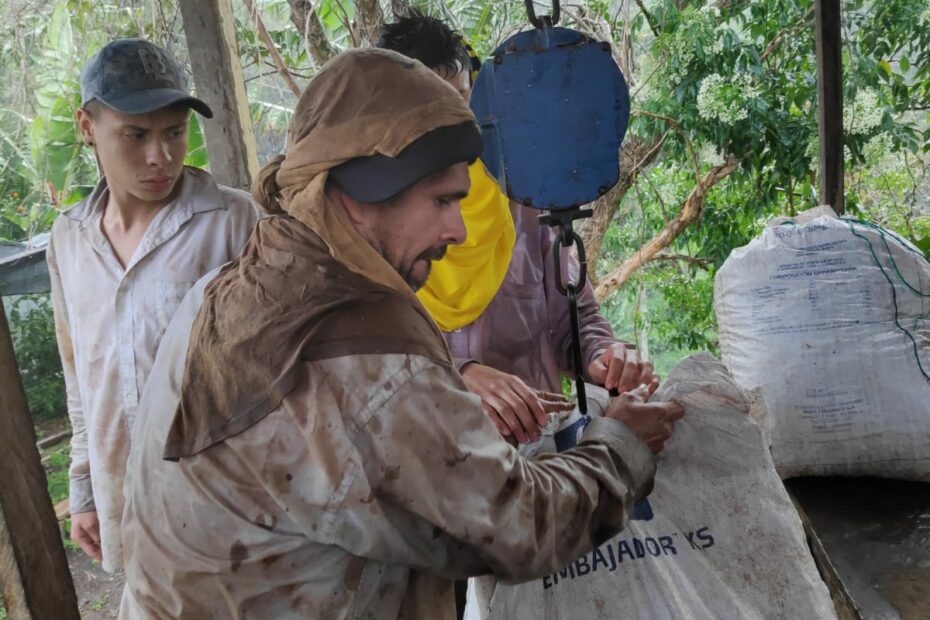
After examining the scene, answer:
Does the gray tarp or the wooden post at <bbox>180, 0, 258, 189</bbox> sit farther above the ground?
the wooden post at <bbox>180, 0, 258, 189</bbox>

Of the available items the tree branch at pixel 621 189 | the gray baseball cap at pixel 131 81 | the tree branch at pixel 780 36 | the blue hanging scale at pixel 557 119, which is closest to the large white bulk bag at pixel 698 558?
the blue hanging scale at pixel 557 119

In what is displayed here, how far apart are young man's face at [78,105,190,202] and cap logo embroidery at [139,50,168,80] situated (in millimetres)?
76

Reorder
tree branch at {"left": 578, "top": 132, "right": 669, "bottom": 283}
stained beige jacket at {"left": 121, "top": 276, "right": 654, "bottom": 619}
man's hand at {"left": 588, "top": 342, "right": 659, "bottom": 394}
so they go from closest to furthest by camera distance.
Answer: stained beige jacket at {"left": 121, "top": 276, "right": 654, "bottom": 619}
man's hand at {"left": 588, "top": 342, "right": 659, "bottom": 394}
tree branch at {"left": 578, "top": 132, "right": 669, "bottom": 283}

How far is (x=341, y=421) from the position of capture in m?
0.80

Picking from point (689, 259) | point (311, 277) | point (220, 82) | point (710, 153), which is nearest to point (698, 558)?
point (311, 277)

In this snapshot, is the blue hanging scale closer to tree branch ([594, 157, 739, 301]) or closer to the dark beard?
the dark beard

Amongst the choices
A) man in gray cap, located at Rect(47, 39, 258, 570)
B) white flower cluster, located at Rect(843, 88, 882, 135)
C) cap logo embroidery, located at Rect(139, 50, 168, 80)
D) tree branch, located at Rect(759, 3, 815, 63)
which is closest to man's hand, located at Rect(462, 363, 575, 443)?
man in gray cap, located at Rect(47, 39, 258, 570)

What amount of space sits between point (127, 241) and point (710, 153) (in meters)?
3.35

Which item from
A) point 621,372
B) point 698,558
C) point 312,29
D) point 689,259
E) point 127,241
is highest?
point 312,29

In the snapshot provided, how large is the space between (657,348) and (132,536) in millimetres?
9368

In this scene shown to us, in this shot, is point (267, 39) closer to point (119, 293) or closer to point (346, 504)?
point (119, 293)

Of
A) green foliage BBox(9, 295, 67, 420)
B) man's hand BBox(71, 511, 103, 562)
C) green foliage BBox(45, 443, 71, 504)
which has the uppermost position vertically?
man's hand BBox(71, 511, 103, 562)

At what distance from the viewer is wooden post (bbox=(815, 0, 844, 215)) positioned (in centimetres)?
263

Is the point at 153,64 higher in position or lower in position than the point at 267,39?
lower
